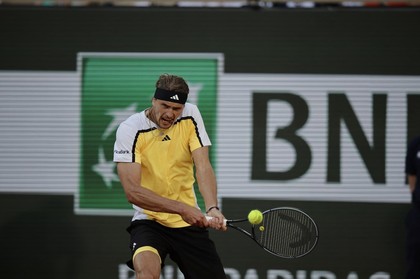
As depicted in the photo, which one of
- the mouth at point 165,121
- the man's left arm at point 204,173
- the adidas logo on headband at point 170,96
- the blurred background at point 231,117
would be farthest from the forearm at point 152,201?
the blurred background at point 231,117

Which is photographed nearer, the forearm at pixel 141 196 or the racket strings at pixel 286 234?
the forearm at pixel 141 196

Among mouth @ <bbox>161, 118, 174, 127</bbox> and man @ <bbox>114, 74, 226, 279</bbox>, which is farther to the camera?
mouth @ <bbox>161, 118, 174, 127</bbox>

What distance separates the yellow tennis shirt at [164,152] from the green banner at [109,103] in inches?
75.2

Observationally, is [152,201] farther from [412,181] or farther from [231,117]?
[412,181]

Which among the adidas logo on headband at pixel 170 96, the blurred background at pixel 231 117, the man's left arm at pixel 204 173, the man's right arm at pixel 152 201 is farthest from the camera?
the blurred background at pixel 231 117

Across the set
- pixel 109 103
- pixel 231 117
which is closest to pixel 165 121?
pixel 231 117

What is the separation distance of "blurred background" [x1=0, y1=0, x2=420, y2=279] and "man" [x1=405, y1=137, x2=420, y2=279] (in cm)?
56

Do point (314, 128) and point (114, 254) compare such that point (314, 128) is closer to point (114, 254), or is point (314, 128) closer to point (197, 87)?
point (197, 87)

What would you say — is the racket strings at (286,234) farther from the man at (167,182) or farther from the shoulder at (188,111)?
the shoulder at (188,111)

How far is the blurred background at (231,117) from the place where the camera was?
7.19m

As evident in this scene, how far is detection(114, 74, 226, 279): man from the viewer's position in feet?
16.6

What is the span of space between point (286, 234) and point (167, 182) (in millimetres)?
852

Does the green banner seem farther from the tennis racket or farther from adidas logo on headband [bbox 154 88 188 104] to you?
adidas logo on headband [bbox 154 88 188 104]

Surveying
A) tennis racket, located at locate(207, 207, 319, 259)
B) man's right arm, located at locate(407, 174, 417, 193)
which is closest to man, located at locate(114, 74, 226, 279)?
tennis racket, located at locate(207, 207, 319, 259)
